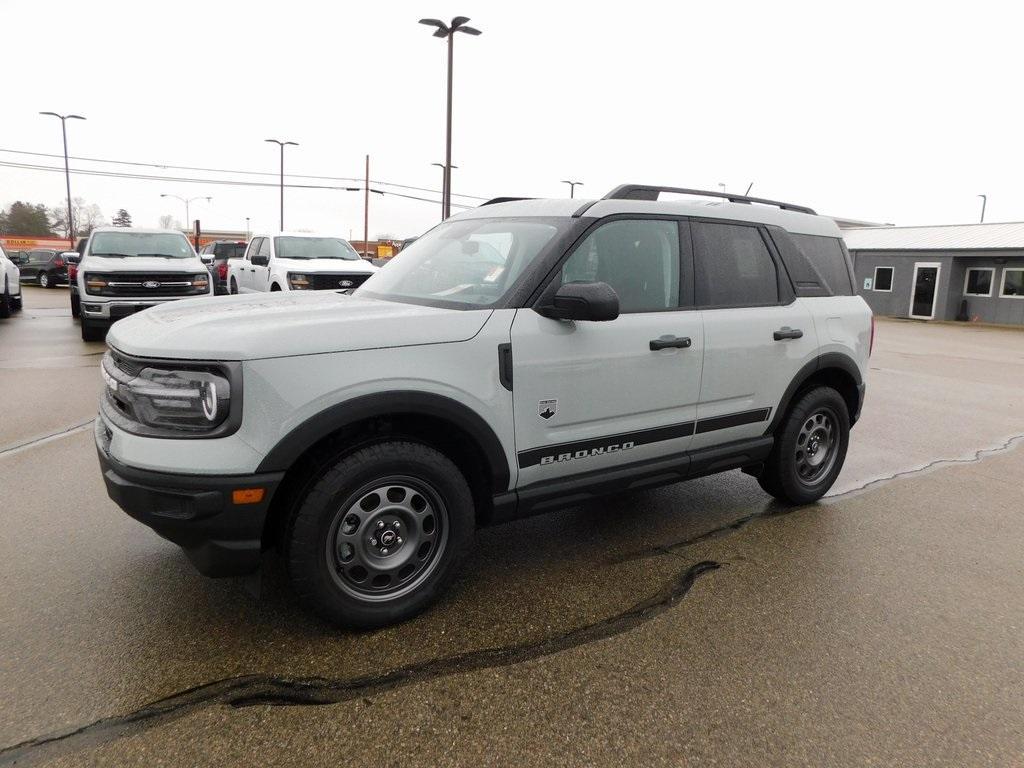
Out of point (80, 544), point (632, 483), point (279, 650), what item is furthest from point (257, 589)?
point (632, 483)

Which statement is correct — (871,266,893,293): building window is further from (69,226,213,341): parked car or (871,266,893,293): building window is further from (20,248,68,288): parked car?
(20,248,68,288): parked car

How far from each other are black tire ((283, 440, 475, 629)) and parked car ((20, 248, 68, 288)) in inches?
1267

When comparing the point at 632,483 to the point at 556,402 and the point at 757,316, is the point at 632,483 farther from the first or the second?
the point at 757,316

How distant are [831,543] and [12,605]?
13.7 ft

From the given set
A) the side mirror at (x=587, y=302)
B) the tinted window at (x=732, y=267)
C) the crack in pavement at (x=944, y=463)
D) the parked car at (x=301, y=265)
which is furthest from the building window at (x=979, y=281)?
the side mirror at (x=587, y=302)

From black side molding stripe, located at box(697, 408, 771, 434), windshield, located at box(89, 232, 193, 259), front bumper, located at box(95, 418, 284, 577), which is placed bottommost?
front bumper, located at box(95, 418, 284, 577)

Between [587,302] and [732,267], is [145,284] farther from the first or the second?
[587,302]

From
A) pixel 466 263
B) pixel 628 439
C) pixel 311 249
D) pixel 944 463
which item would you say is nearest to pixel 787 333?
pixel 628 439

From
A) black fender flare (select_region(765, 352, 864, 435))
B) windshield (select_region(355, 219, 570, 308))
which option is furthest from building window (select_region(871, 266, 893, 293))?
windshield (select_region(355, 219, 570, 308))

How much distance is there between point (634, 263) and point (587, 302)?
740mm

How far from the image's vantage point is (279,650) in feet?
9.24

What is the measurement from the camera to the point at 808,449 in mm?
4652

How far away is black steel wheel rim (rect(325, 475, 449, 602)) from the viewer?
2.86 metres

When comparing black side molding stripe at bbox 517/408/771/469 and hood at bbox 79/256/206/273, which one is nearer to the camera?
black side molding stripe at bbox 517/408/771/469
